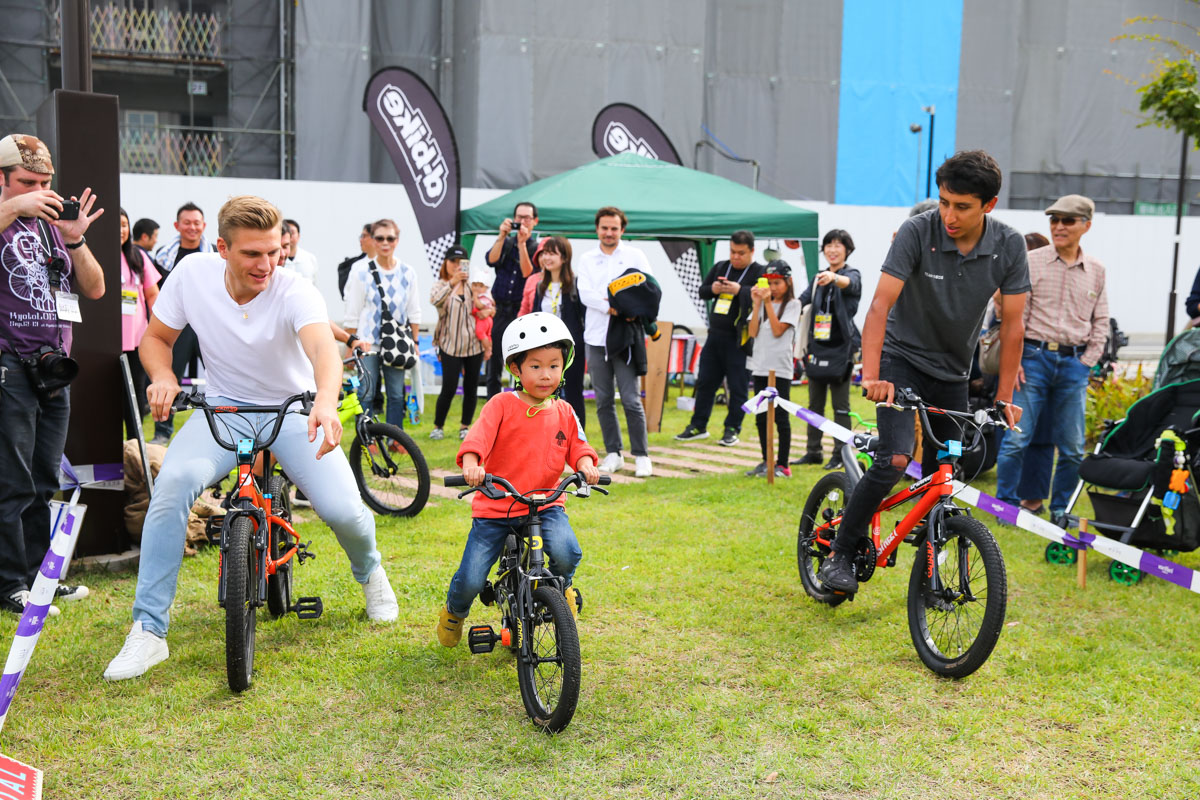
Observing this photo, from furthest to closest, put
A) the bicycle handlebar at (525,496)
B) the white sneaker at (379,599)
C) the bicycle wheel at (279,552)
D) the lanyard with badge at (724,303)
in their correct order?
the lanyard with badge at (724,303) → the white sneaker at (379,599) → the bicycle wheel at (279,552) → the bicycle handlebar at (525,496)

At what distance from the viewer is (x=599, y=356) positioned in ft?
27.0

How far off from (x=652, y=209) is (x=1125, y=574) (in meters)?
7.52

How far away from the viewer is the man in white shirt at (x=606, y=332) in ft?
26.9

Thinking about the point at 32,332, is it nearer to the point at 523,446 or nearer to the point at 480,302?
the point at 523,446

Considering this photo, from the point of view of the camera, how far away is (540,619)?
3.69 meters

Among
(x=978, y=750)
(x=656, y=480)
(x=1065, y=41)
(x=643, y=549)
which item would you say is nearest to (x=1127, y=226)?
(x=1065, y=41)

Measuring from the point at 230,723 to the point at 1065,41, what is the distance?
104 ft

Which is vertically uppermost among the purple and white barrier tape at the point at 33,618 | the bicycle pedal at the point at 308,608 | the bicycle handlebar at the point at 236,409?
the bicycle handlebar at the point at 236,409

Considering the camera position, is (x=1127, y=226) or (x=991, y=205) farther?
(x=1127, y=226)

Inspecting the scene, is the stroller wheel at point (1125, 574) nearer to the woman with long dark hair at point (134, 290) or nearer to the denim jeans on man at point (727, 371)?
the denim jeans on man at point (727, 371)

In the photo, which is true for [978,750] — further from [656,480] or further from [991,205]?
[656,480]

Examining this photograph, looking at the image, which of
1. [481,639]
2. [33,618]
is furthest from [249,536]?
Result: [481,639]

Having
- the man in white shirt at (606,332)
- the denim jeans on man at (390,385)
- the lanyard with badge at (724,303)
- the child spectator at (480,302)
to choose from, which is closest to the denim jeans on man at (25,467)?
the denim jeans on man at (390,385)

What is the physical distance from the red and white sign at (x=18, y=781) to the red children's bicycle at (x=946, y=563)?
10.4 ft
